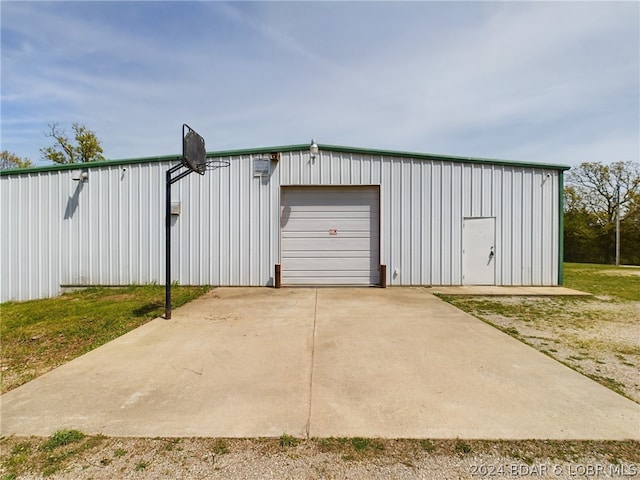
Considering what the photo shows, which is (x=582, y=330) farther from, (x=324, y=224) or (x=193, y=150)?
(x=193, y=150)

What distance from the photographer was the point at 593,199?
30578mm

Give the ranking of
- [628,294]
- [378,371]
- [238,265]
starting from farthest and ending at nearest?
[238,265] → [628,294] → [378,371]

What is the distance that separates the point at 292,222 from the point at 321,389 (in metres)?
6.69

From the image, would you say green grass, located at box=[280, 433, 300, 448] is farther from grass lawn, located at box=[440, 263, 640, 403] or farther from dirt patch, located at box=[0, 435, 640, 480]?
grass lawn, located at box=[440, 263, 640, 403]

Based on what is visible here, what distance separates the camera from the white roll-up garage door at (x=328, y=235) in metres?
9.10

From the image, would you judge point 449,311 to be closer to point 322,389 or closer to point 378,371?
point 378,371

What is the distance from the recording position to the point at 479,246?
893 cm

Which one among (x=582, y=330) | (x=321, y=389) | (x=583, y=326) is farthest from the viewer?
(x=583, y=326)

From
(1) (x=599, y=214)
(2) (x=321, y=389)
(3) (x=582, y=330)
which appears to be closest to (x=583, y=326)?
(3) (x=582, y=330)

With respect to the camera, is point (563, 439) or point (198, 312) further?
point (198, 312)

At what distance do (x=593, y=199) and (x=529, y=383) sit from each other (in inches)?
1504

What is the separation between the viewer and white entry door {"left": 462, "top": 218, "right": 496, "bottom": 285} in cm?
891

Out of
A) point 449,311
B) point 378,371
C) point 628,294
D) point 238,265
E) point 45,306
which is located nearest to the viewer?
point 378,371

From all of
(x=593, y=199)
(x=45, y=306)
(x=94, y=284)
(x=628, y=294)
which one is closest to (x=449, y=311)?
(x=628, y=294)
